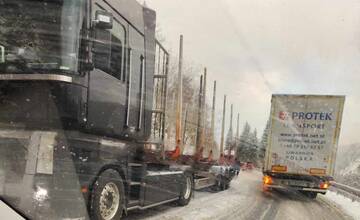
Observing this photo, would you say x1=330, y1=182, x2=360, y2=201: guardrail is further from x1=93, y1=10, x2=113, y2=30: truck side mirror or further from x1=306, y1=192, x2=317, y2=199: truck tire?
x1=93, y1=10, x2=113, y2=30: truck side mirror

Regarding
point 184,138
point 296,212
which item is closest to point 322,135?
point 296,212

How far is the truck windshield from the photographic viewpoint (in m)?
5.28

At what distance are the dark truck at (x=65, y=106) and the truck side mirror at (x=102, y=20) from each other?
0.01 metres

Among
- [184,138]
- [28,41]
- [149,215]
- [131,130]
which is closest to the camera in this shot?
[28,41]

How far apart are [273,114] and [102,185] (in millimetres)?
9848

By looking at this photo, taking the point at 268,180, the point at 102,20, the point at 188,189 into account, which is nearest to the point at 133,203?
the point at 102,20

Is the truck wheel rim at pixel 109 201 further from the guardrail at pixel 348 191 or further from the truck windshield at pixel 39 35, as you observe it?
the guardrail at pixel 348 191

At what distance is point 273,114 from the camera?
15.4 metres

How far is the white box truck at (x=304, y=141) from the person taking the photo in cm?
1484

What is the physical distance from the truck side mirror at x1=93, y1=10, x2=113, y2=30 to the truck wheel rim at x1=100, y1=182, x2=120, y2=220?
81.8 inches

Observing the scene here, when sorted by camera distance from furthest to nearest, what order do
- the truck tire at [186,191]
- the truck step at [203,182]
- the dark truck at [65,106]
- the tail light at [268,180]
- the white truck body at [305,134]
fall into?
the tail light at [268,180], the white truck body at [305,134], the truck step at [203,182], the truck tire at [186,191], the dark truck at [65,106]

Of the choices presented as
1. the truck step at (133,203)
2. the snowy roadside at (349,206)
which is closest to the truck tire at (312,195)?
the snowy roadside at (349,206)

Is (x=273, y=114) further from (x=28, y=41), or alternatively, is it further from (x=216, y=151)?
(x=28, y=41)

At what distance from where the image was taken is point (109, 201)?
21.7 ft
